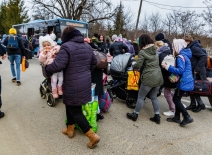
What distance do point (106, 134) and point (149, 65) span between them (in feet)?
4.83

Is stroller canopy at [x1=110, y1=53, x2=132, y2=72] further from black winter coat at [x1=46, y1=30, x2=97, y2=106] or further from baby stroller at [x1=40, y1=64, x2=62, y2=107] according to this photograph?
black winter coat at [x1=46, y1=30, x2=97, y2=106]

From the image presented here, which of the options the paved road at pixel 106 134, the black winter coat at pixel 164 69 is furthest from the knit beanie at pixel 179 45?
the paved road at pixel 106 134

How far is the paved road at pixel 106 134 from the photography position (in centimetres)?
284

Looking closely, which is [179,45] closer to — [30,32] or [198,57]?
[198,57]

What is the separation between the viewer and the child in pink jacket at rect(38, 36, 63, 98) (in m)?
3.02

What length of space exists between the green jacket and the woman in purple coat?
3.64ft

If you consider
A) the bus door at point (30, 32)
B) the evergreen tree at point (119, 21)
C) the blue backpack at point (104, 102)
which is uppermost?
the evergreen tree at point (119, 21)

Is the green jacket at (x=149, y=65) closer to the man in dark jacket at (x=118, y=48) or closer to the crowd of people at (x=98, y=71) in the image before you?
the crowd of people at (x=98, y=71)

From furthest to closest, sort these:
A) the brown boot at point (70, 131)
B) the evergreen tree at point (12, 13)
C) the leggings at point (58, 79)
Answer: the evergreen tree at point (12, 13) < the brown boot at point (70, 131) < the leggings at point (58, 79)

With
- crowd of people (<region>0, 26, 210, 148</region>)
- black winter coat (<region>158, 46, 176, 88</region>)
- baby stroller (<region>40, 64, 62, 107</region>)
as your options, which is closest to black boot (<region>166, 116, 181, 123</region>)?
crowd of people (<region>0, 26, 210, 148</region>)

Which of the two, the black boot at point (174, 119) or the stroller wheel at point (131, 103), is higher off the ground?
the stroller wheel at point (131, 103)

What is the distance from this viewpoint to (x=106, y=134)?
3.30 meters

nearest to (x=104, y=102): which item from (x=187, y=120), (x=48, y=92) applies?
(x=48, y=92)

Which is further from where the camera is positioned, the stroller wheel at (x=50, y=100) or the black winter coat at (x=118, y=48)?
the black winter coat at (x=118, y=48)
